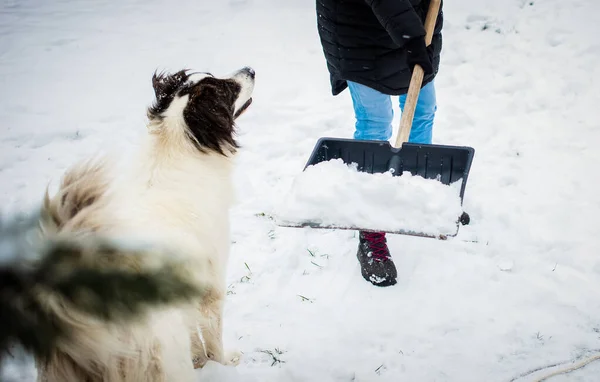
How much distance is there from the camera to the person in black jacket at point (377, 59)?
198 cm

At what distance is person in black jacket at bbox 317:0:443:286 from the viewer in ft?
6.50

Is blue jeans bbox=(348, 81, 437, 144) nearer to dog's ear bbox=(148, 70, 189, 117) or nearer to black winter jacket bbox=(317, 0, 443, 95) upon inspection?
black winter jacket bbox=(317, 0, 443, 95)

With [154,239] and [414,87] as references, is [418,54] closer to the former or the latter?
[414,87]

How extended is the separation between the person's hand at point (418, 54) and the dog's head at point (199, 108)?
0.97 m

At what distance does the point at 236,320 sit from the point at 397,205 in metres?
1.15

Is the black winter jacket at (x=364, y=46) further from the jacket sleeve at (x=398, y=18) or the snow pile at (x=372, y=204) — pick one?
the snow pile at (x=372, y=204)

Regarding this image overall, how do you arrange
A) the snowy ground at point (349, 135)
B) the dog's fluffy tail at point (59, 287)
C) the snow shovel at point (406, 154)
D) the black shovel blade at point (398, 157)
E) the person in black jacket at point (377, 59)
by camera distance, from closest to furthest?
the dog's fluffy tail at point (59, 287) → the person in black jacket at point (377, 59) → the snowy ground at point (349, 135) → the snow shovel at point (406, 154) → the black shovel blade at point (398, 157)

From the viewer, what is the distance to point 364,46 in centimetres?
224

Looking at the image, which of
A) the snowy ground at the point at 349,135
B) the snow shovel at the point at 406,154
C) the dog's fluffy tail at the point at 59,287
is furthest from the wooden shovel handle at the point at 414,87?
the dog's fluffy tail at the point at 59,287

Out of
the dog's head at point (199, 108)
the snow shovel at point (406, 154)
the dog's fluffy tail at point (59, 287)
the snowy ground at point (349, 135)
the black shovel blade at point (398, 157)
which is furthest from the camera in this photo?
the black shovel blade at point (398, 157)

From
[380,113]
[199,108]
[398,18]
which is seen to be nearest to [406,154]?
[380,113]

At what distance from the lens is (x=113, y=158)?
126 centimetres

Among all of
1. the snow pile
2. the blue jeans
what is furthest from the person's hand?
the snow pile

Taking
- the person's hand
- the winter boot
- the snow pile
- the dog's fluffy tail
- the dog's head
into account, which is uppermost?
the dog's fluffy tail
